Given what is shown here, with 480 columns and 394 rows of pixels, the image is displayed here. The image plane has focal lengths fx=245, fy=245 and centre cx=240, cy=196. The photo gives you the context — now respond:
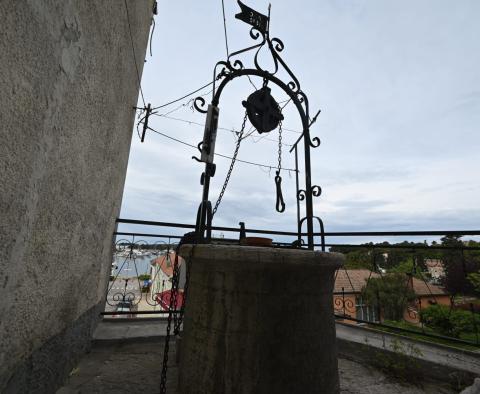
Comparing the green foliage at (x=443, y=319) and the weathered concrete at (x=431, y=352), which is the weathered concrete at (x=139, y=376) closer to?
the weathered concrete at (x=431, y=352)

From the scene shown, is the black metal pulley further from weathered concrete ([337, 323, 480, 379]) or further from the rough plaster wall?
weathered concrete ([337, 323, 480, 379])

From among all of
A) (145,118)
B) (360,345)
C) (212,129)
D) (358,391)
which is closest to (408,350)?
(360,345)

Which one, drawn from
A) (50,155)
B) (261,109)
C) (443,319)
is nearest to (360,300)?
(261,109)

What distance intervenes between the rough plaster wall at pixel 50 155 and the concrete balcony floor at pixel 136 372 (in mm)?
546

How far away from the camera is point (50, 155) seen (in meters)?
1.37

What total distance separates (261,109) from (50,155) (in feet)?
7.90

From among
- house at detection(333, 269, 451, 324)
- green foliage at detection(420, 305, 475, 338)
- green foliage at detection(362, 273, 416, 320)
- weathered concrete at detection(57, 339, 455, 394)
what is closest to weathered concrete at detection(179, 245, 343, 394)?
weathered concrete at detection(57, 339, 455, 394)

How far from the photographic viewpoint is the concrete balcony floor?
2.01 m

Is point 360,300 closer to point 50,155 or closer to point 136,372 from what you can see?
point 136,372

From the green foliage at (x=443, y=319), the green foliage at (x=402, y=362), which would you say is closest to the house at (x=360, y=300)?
the green foliage at (x=402, y=362)

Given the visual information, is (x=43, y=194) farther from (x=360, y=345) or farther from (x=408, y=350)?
(x=408, y=350)

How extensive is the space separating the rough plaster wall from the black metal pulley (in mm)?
1555

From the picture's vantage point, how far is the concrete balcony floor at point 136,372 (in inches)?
79.0

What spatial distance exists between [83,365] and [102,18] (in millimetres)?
3078
